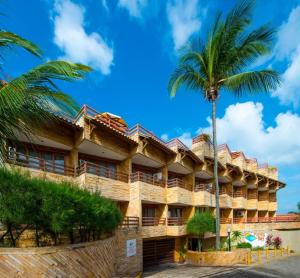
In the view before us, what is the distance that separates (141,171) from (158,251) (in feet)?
24.3

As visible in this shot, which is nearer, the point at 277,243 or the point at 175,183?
the point at 175,183

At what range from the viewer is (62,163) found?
22016 millimetres

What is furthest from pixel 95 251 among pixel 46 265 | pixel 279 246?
pixel 279 246

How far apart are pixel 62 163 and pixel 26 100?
16.8 meters

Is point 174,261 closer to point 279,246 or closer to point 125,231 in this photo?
point 125,231

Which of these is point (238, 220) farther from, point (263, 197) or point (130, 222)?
point (130, 222)

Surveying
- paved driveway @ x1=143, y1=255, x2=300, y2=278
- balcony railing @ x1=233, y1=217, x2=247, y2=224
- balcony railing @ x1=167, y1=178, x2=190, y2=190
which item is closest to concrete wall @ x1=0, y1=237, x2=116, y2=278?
paved driveway @ x1=143, y1=255, x2=300, y2=278

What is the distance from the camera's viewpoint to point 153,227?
25.6 m

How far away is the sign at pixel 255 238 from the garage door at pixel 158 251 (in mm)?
12671

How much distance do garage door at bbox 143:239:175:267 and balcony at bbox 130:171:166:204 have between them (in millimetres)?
4267

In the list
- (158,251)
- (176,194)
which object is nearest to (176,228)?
(176,194)

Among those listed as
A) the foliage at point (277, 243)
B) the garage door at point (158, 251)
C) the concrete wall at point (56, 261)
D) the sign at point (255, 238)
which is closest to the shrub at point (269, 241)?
the sign at point (255, 238)

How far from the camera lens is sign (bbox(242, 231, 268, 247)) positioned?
39.6m

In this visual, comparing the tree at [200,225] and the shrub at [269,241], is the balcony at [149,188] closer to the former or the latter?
the tree at [200,225]
